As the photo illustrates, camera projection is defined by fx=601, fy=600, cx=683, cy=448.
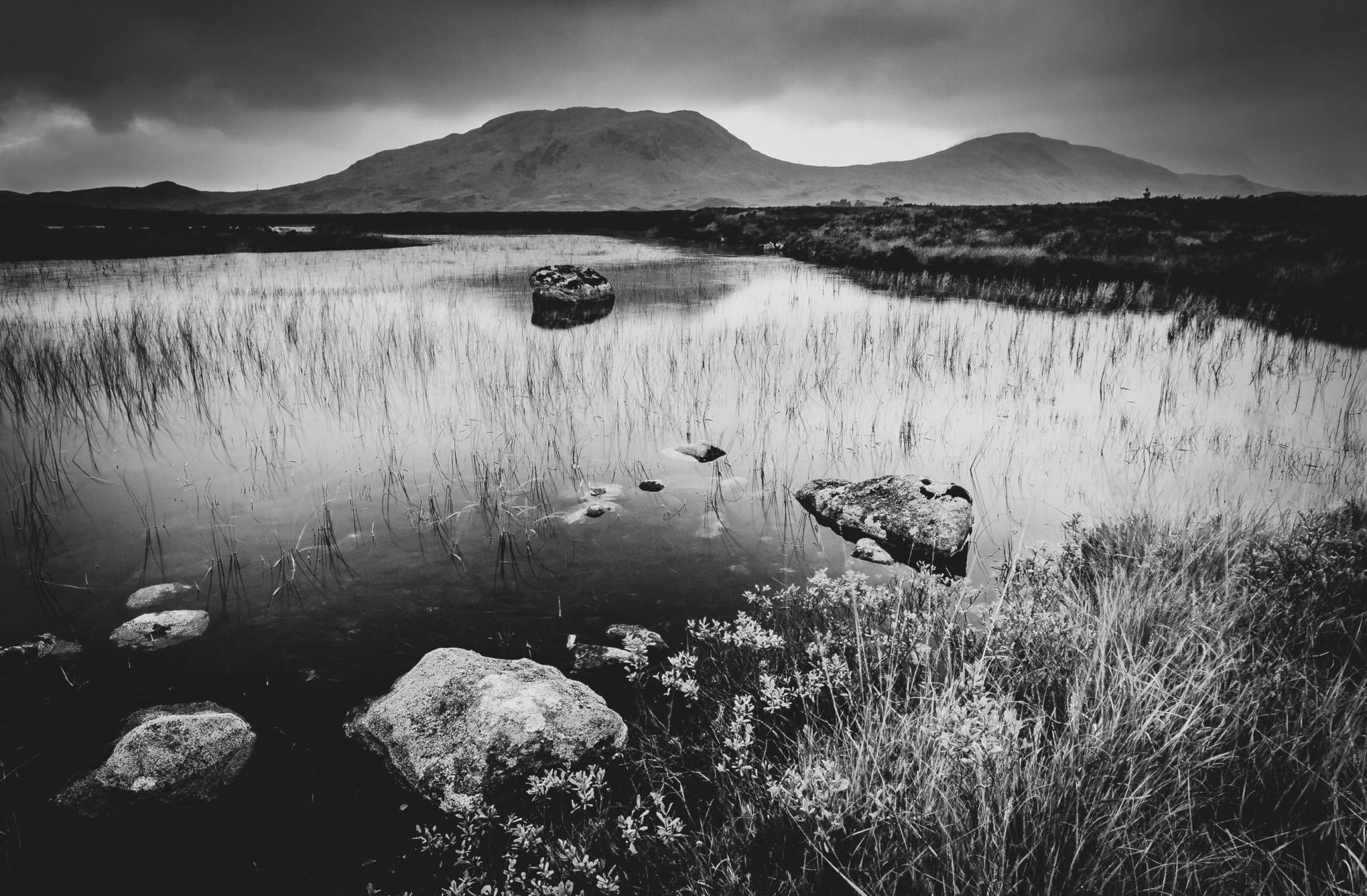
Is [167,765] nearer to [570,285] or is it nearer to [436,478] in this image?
[436,478]

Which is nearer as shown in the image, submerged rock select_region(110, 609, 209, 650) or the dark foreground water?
the dark foreground water

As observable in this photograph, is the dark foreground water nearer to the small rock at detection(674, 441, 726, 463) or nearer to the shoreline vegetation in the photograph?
the small rock at detection(674, 441, 726, 463)

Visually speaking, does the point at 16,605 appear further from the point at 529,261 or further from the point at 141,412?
the point at 529,261

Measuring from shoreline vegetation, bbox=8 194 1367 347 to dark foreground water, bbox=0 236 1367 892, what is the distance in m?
4.61

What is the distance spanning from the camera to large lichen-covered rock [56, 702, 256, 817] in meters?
2.88

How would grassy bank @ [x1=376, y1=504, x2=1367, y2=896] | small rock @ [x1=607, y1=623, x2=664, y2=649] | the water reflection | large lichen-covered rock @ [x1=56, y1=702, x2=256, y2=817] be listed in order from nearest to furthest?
grassy bank @ [x1=376, y1=504, x2=1367, y2=896]
large lichen-covered rock @ [x1=56, y1=702, x2=256, y2=817]
small rock @ [x1=607, y1=623, x2=664, y2=649]
the water reflection

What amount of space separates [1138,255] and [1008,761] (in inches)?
1079

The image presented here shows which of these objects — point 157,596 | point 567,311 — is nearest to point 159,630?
point 157,596

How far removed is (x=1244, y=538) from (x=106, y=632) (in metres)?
7.51

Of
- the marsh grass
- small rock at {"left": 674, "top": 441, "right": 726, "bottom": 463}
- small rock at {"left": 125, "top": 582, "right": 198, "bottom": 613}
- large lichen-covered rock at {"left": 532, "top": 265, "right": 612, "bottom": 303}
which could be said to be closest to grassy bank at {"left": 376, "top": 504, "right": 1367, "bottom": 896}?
the marsh grass

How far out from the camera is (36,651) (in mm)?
3770

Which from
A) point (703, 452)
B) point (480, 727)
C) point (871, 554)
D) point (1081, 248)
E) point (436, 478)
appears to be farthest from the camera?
point (1081, 248)

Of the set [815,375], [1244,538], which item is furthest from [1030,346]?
[1244,538]

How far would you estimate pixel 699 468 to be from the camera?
6.83m
